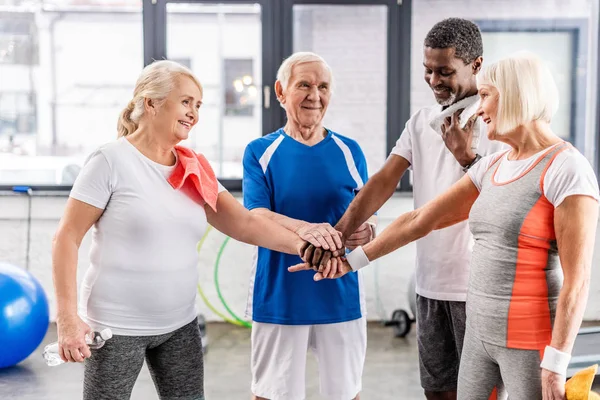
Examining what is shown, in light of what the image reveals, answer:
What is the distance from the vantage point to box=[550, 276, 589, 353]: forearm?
5.11 feet

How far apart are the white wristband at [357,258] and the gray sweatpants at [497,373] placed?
539 mm

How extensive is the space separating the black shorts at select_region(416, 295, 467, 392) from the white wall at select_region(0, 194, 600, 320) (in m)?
2.72

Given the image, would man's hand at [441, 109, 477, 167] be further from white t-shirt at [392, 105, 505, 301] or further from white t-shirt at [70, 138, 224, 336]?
white t-shirt at [70, 138, 224, 336]

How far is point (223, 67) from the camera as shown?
512cm

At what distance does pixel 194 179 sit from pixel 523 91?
3.05 feet

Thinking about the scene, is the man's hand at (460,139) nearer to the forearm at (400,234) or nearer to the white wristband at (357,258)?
the forearm at (400,234)

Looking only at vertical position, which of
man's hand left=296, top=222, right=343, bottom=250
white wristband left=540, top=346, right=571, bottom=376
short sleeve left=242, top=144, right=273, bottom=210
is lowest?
white wristband left=540, top=346, right=571, bottom=376

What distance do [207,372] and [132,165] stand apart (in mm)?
2404

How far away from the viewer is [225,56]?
511 cm

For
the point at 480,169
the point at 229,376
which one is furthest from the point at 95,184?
the point at 229,376

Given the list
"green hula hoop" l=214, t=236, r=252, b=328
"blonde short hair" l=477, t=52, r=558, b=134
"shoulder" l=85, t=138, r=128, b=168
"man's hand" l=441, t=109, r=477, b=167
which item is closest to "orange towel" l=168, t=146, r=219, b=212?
"shoulder" l=85, t=138, r=128, b=168

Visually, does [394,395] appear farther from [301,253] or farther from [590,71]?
[590,71]

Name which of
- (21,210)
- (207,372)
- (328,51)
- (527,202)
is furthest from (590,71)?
(21,210)

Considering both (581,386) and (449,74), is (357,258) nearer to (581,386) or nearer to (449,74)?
(449,74)
